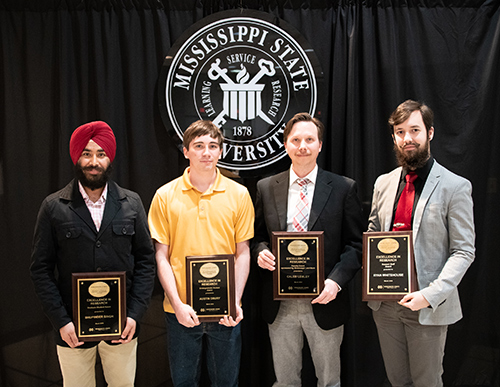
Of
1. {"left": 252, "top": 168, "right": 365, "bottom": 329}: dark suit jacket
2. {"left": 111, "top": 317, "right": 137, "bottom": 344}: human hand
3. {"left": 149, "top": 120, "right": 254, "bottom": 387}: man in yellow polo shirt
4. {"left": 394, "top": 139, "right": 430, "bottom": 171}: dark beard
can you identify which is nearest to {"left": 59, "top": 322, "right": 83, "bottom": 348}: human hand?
{"left": 111, "top": 317, "right": 137, "bottom": 344}: human hand

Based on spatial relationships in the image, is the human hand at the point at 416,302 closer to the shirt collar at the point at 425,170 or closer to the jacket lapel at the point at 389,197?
the jacket lapel at the point at 389,197

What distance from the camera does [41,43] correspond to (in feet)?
10.4

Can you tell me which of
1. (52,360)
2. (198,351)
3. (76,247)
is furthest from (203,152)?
(52,360)

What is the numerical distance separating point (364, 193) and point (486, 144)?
0.99 metres

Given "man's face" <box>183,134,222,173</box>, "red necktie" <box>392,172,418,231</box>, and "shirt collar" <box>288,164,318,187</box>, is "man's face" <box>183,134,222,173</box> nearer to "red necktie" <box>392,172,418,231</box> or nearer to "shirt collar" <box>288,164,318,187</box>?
"shirt collar" <box>288,164,318,187</box>

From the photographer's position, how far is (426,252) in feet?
7.88

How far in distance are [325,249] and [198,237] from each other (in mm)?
757

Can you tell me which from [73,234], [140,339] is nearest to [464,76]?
[73,234]

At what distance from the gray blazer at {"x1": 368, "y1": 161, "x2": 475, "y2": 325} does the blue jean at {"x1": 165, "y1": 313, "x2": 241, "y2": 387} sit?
1126 mm

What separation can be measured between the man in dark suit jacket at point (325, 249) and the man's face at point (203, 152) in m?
0.41

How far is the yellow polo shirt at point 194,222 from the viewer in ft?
8.14

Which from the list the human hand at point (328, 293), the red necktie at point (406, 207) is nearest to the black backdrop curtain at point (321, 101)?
the red necktie at point (406, 207)

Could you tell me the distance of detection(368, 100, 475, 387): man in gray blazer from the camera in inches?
92.3

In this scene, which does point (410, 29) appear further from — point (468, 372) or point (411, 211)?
point (468, 372)
